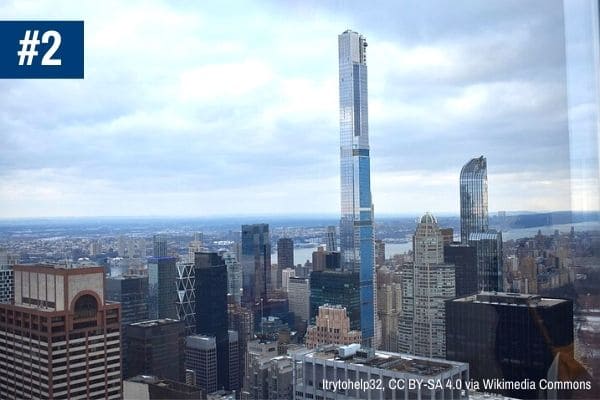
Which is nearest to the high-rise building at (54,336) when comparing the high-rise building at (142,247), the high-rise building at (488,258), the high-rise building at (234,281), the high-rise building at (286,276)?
the high-rise building at (142,247)

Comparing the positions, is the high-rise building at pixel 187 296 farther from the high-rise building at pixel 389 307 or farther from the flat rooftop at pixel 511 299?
the flat rooftop at pixel 511 299

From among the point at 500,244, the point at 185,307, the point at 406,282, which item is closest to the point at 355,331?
the point at 406,282

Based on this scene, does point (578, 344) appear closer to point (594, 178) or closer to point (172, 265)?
point (594, 178)

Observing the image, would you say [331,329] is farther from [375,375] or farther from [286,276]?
[375,375]

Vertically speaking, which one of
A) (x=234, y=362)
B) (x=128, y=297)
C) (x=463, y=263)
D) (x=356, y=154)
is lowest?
(x=234, y=362)

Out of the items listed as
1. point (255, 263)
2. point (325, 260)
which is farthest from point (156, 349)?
point (325, 260)

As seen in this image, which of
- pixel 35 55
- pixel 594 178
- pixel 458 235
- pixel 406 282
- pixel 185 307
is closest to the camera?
pixel 35 55

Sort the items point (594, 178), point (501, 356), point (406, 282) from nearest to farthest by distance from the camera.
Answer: point (594, 178), point (501, 356), point (406, 282)
